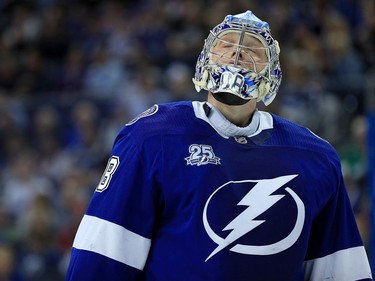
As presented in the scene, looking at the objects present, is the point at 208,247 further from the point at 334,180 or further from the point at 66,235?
the point at 66,235

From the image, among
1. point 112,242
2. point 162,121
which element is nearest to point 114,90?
point 162,121

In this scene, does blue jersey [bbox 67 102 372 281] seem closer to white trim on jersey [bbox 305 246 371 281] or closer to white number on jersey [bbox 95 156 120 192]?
white number on jersey [bbox 95 156 120 192]

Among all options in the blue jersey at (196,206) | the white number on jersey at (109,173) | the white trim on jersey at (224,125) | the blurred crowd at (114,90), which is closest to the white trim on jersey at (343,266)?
the blue jersey at (196,206)

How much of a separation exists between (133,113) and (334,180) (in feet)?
14.5

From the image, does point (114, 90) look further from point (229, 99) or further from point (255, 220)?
point (255, 220)

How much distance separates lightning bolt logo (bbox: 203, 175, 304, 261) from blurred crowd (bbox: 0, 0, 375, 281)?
305cm

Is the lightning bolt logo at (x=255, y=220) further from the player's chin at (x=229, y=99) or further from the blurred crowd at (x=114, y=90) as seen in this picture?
the blurred crowd at (x=114, y=90)

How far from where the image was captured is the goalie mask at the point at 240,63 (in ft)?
8.68

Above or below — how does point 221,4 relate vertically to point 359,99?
above

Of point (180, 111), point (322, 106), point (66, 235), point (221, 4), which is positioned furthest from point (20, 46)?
point (180, 111)

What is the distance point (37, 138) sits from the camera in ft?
24.1

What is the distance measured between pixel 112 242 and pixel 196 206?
0.26 meters

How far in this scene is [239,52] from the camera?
2.69 metres

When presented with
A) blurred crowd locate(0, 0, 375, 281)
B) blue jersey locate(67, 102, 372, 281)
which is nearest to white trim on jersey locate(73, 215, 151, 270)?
blue jersey locate(67, 102, 372, 281)
